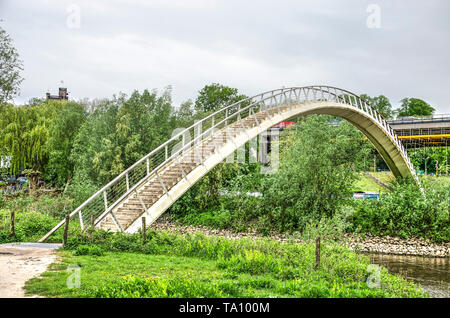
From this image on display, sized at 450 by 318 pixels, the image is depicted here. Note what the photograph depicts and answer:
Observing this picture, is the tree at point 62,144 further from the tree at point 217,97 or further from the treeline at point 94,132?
the tree at point 217,97

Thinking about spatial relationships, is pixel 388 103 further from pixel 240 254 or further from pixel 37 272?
pixel 37 272

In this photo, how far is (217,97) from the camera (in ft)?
141

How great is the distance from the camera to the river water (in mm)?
12992

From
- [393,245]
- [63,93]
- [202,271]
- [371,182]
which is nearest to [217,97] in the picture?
[371,182]

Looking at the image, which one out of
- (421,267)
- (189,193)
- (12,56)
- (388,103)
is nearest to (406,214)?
(421,267)

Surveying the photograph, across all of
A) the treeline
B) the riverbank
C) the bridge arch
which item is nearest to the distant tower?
the treeline

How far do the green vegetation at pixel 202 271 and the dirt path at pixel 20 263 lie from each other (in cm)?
29

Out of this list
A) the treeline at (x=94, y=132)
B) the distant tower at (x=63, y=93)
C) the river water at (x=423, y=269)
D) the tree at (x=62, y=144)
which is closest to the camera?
the river water at (x=423, y=269)

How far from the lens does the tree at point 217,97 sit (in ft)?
141

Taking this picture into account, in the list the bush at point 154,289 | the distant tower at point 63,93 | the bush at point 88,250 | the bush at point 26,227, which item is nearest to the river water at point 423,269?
the bush at point 154,289

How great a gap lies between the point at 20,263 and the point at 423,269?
49.8 feet

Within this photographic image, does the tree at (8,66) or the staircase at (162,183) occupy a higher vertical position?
the tree at (8,66)

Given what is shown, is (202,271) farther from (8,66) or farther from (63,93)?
(63,93)

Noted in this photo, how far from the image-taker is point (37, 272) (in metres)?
8.77
